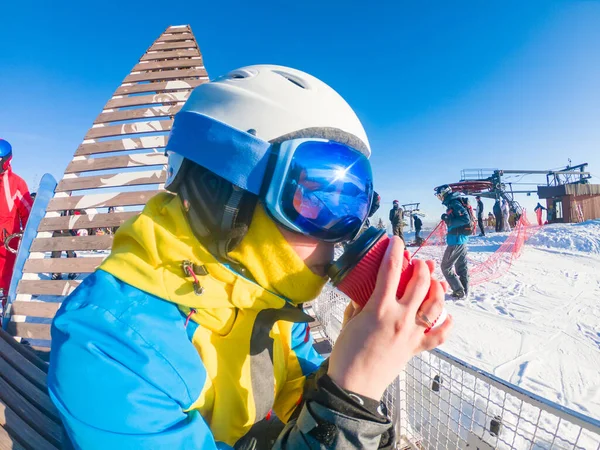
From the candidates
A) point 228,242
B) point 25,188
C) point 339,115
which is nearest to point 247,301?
point 228,242

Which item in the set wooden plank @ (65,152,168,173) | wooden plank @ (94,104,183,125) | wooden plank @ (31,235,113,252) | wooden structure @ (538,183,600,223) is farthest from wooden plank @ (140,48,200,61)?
wooden structure @ (538,183,600,223)

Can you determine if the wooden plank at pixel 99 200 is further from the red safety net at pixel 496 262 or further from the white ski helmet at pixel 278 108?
the red safety net at pixel 496 262

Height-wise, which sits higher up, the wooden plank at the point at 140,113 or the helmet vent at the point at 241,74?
the wooden plank at the point at 140,113

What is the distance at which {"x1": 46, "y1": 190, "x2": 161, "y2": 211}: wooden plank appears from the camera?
3.09 metres

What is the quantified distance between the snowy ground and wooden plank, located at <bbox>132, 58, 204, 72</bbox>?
5.01 metres

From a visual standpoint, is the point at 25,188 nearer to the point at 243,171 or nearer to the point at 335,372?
the point at 243,171

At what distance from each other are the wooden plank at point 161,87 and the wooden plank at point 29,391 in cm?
332

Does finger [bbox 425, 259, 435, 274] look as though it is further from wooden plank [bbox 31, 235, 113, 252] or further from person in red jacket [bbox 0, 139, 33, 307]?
person in red jacket [bbox 0, 139, 33, 307]

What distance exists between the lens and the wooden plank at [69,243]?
3020mm

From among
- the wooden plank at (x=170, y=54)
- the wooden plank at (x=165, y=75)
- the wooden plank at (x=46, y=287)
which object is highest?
the wooden plank at (x=170, y=54)

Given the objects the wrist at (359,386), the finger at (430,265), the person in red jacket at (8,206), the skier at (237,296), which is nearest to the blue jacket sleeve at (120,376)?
the skier at (237,296)

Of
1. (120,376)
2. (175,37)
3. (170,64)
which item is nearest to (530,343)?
(120,376)

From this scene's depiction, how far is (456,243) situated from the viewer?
234 inches

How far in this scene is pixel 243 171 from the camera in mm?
945
